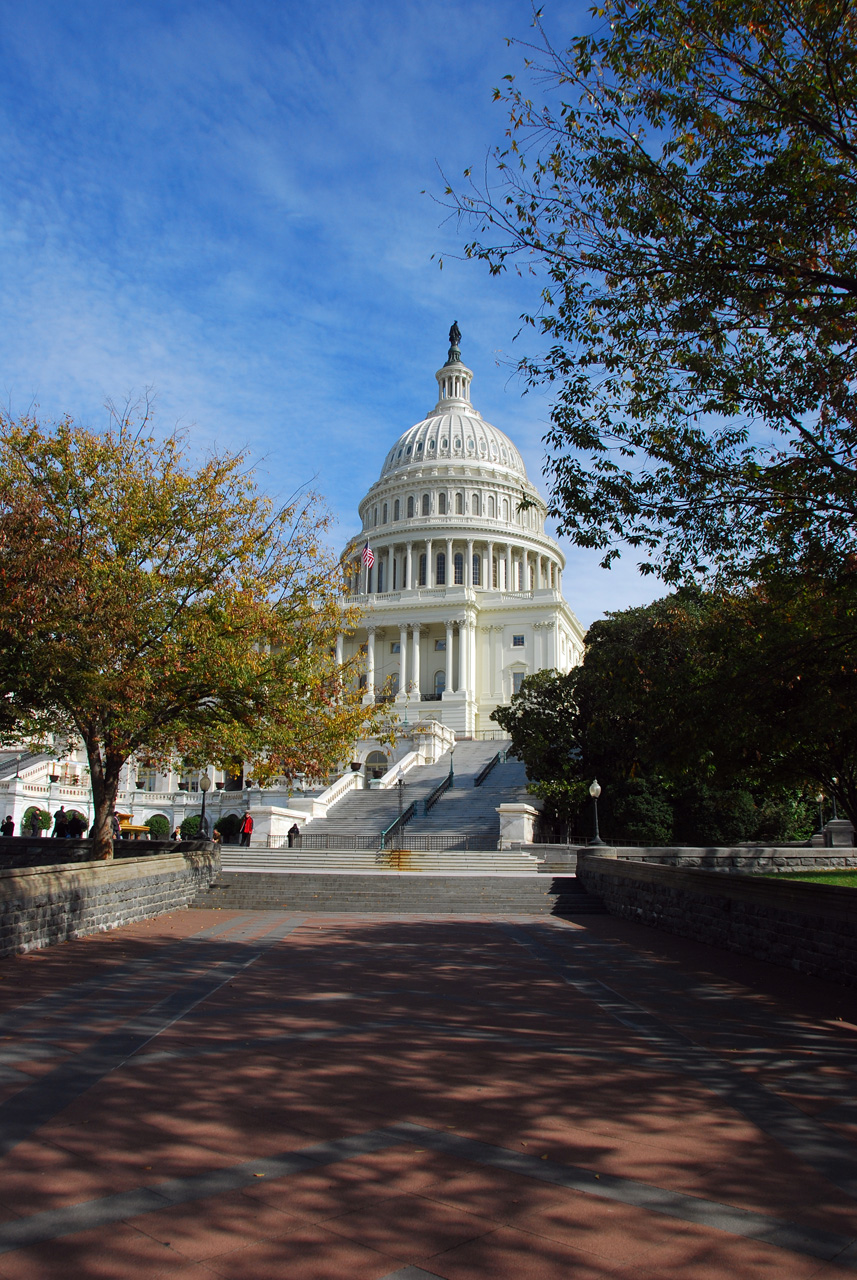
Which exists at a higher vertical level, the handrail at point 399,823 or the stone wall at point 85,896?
the handrail at point 399,823

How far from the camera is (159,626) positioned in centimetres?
2016

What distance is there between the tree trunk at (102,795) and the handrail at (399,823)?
53.4 feet

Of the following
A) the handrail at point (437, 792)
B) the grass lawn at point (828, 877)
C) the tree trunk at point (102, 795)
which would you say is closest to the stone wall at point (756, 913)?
the grass lawn at point (828, 877)

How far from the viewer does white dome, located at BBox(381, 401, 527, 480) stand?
10569cm

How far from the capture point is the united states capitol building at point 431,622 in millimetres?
48906

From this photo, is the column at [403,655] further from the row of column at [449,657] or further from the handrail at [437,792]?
the handrail at [437,792]

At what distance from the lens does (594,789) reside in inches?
1151

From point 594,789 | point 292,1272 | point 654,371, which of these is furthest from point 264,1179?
point 594,789

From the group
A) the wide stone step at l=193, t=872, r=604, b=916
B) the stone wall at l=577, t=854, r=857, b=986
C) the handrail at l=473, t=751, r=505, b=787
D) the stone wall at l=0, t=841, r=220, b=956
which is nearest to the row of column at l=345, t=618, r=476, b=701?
the handrail at l=473, t=751, r=505, b=787

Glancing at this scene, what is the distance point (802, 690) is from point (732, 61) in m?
8.46

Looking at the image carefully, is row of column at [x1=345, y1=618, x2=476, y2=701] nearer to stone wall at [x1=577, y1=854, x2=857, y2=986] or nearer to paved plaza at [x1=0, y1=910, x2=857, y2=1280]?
stone wall at [x1=577, y1=854, x2=857, y2=986]

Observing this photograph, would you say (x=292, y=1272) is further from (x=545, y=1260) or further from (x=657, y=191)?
(x=657, y=191)

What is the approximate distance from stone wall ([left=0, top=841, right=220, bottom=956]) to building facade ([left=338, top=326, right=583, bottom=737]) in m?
40.3

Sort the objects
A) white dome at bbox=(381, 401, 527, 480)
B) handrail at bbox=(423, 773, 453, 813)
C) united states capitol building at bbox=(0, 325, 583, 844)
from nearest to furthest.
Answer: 1. handrail at bbox=(423, 773, 453, 813)
2. united states capitol building at bbox=(0, 325, 583, 844)
3. white dome at bbox=(381, 401, 527, 480)
